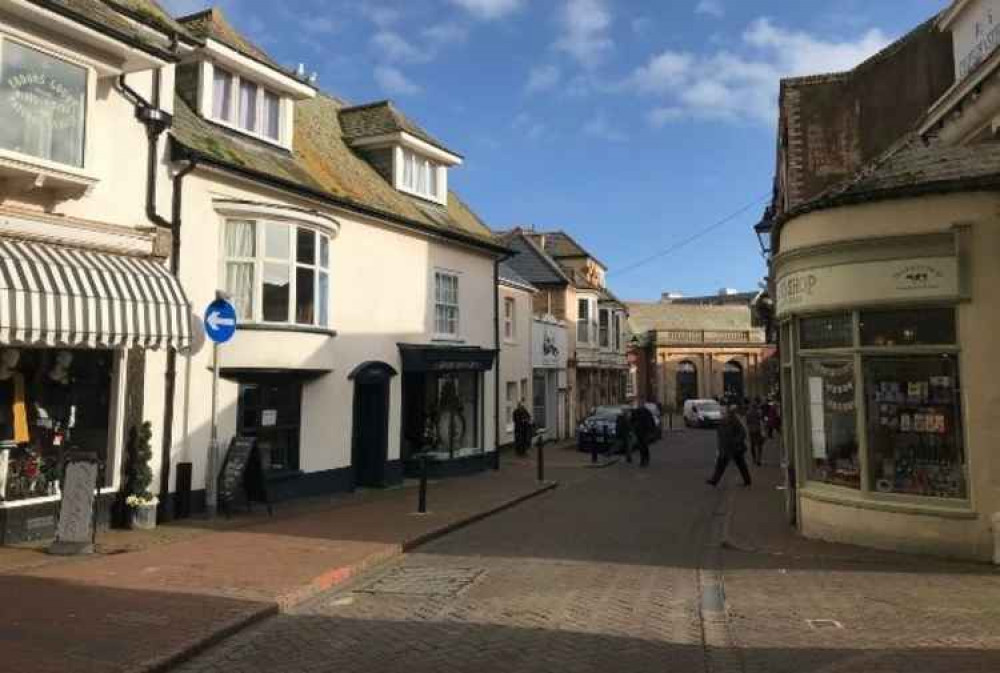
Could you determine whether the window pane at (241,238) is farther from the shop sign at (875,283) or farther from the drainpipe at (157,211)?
the shop sign at (875,283)

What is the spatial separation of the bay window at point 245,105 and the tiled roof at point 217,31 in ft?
1.64

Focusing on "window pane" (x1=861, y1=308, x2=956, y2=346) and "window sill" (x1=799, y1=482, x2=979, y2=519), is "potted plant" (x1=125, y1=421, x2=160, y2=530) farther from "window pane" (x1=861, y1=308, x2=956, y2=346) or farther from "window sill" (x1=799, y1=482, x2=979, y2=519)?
"window pane" (x1=861, y1=308, x2=956, y2=346)

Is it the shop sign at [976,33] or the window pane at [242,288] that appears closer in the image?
the shop sign at [976,33]

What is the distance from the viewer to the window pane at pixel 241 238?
13602 millimetres

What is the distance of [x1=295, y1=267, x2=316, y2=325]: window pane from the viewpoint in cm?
1454

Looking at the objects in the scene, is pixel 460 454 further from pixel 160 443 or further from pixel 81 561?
pixel 81 561

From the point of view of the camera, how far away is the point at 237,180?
1362 centimetres

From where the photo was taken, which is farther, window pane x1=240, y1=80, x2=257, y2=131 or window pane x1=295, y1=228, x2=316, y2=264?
window pane x1=240, y1=80, x2=257, y2=131

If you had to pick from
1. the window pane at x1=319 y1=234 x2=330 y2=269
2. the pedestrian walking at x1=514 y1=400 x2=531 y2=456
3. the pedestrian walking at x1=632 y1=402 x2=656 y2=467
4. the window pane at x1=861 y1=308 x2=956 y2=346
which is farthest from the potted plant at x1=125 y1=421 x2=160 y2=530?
the pedestrian walking at x1=514 y1=400 x2=531 y2=456

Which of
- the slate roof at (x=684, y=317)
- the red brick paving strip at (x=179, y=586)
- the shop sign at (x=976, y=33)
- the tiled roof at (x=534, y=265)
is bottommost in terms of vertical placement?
the red brick paving strip at (x=179, y=586)

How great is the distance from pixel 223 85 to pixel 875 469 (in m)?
12.6

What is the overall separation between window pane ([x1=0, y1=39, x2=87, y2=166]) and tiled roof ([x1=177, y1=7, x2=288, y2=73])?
12.6 ft

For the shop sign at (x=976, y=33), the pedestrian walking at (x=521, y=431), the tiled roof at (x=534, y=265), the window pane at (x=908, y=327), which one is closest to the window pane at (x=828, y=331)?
the window pane at (x=908, y=327)

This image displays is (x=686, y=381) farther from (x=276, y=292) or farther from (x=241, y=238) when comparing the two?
(x=241, y=238)
